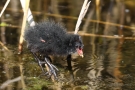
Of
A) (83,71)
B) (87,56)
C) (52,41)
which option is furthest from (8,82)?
(87,56)

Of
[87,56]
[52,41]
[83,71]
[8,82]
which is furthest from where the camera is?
[87,56]

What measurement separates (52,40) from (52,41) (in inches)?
0.4

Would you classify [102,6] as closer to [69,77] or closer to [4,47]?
[4,47]

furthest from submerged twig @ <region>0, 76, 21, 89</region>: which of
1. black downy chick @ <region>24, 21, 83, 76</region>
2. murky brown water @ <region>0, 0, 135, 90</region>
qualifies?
black downy chick @ <region>24, 21, 83, 76</region>

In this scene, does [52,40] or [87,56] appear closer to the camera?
[52,40]

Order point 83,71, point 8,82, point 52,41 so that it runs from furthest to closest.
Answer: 1. point 83,71
2. point 52,41
3. point 8,82

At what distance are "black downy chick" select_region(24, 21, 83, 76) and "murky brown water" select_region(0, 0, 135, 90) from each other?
0.24 metres

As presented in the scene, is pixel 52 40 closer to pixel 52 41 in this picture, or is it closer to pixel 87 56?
pixel 52 41

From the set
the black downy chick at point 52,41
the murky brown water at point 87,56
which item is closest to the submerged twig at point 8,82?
the murky brown water at point 87,56

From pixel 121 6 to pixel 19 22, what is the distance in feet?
8.09

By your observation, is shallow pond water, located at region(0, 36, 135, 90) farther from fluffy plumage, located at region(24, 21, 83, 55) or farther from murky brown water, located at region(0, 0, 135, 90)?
fluffy plumage, located at region(24, 21, 83, 55)

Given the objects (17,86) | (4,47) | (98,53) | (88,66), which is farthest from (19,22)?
(17,86)

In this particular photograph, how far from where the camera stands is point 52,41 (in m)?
4.14

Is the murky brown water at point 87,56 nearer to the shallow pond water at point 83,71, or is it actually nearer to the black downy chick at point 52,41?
the shallow pond water at point 83,71
